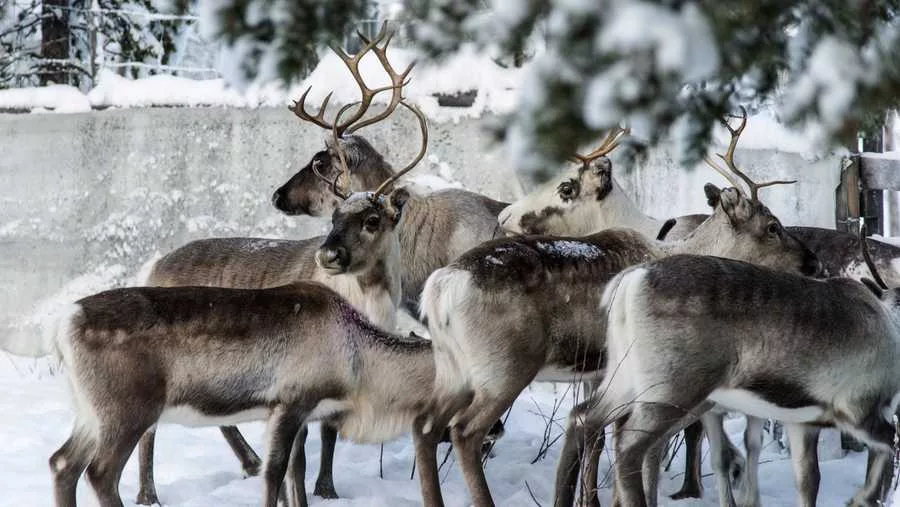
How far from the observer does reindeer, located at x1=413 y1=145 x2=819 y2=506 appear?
4.97 metres

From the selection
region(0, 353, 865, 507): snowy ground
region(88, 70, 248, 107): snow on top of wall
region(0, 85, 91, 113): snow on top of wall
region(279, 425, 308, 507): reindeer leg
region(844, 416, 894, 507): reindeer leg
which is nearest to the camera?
region(844, 416, 894, 507): reindeer leg

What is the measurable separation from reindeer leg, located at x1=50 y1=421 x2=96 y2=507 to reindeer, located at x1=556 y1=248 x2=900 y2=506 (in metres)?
1.92

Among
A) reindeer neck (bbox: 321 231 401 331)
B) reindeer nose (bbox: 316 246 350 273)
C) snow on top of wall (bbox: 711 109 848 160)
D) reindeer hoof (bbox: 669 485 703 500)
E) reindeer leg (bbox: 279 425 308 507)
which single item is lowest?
reindeer hoof (bbox: 669 485 703 500)

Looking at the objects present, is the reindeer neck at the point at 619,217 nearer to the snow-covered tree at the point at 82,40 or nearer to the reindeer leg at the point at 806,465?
the reindeer leg at the point at 806,465

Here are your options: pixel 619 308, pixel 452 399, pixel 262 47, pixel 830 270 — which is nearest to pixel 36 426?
pixel 452 399

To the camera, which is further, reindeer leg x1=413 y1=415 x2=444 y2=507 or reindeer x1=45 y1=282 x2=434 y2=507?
reindeer leg x1=413 y1=415 x2=444 y2=507

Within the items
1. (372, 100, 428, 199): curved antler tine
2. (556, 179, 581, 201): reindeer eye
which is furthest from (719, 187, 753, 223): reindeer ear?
(372, 100, 428, 199): curved antler tine

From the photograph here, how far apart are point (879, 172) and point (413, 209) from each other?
8.53 feet

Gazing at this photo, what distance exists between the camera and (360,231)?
5.72 m

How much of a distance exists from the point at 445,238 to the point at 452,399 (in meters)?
2.06

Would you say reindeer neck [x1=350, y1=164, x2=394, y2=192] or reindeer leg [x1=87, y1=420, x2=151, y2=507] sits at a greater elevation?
reindeer neck [x1=350, y1=164, x2=394, y2=192]

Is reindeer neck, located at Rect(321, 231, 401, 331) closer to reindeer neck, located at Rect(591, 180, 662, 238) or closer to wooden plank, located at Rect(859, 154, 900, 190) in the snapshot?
reindeer neck, located at Rect(591, 180, 662, 238)

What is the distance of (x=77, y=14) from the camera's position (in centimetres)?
1120

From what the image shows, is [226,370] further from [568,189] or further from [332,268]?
[568,189]
